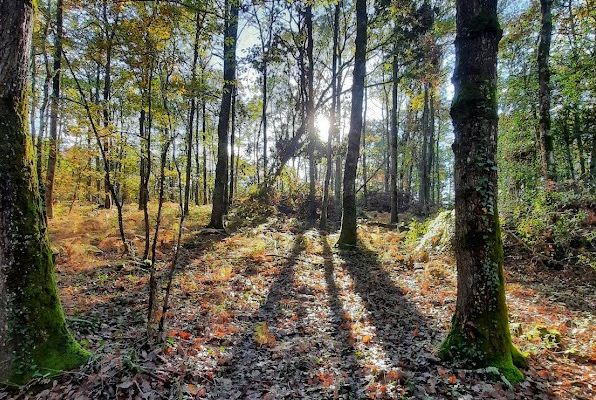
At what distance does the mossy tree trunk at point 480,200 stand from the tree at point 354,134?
22.3 ft

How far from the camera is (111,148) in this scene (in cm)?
1134

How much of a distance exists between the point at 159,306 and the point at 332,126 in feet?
37.5

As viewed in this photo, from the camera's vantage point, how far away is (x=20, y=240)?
335 cm

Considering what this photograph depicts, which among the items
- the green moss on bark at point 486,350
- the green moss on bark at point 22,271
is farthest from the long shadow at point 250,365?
the green moss on bark at point 486,350

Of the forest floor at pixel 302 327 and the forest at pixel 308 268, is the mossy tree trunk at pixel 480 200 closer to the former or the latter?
the forest at pixel 308 268

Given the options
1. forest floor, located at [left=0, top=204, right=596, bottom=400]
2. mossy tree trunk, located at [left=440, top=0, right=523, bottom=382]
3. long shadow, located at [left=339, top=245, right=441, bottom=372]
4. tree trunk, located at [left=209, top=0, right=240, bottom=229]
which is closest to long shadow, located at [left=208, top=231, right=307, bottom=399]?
forest floor, located at [left=0, top=204, right=596, bottom=400]

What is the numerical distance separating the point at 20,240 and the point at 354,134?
9.00m

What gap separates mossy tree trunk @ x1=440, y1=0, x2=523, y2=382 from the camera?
152 inches

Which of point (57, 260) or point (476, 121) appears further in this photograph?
point (57, 260)

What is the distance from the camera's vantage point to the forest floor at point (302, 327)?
3625mm

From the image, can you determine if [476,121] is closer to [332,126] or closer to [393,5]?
[393,5]

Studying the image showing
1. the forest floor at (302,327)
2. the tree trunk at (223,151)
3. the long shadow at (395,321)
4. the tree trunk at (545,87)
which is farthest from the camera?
the tree trunk at (223,151)

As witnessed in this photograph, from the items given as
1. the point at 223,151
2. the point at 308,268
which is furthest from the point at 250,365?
the point at 223,151

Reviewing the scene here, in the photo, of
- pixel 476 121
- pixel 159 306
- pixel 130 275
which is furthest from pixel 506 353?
pixel 130 275
